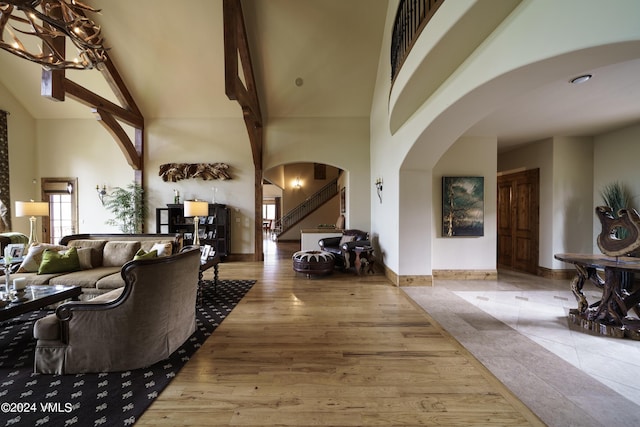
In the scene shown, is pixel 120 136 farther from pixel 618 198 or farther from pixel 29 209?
pixel 618 198

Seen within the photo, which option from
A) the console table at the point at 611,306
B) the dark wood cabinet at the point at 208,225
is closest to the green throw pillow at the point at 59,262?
the dark wood cabinet at the point at 208,225

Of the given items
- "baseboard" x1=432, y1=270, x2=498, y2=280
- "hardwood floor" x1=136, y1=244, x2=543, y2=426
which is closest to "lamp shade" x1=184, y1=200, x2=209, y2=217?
"hardwood floor" x1=136, y1=244, x2=543, y2=426

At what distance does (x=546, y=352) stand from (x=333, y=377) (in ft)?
7.10

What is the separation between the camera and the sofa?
337 cm

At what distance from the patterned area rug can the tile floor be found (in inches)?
111

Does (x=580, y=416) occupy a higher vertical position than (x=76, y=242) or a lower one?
lower

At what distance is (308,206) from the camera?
12227mm

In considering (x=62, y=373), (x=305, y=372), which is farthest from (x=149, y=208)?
(x=305, y=372)

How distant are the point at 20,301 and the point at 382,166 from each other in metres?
5.75

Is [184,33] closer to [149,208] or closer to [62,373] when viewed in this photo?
[149,208]

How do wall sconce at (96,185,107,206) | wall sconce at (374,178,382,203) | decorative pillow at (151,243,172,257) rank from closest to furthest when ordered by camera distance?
decorative pillow at (151,243,172,257)
wall sconce at (374,178,382,203)
wall sconce at (96,185,107,206)

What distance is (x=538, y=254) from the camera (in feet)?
18.4

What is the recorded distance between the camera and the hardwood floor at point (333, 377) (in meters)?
1.72

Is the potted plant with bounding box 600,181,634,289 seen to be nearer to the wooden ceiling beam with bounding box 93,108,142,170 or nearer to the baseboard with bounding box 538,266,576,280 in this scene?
the baseboard with bounding box 538,266,576,280
